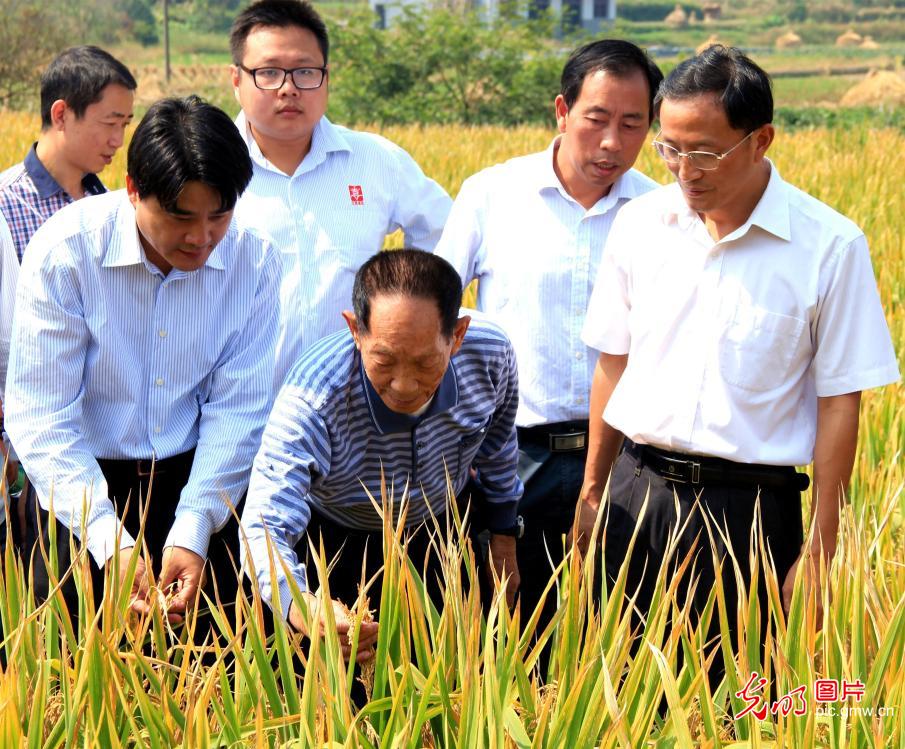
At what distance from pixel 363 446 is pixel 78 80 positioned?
1613 millimetres

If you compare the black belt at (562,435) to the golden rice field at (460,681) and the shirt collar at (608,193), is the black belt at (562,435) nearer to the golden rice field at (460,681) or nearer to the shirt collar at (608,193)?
the shirt collar at (608,193)

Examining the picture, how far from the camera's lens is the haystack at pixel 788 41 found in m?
57.1

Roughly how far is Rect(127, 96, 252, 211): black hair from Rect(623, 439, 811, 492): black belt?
3.23 feet

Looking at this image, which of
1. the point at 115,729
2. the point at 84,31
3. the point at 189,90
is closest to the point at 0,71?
the point at 189,90

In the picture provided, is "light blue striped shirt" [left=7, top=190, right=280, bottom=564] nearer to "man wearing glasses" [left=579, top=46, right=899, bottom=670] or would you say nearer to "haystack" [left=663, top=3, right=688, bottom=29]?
"man wearing glasses" [left=579, top=46, right=899, bottom=670]

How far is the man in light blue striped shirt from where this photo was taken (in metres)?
2.03

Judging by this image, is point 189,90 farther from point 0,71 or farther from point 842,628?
point 842,628

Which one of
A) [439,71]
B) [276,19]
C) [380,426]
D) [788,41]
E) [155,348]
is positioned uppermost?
[788,41]

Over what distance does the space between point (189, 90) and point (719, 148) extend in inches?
1351

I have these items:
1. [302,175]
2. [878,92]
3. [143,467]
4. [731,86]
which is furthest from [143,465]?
[878,92]

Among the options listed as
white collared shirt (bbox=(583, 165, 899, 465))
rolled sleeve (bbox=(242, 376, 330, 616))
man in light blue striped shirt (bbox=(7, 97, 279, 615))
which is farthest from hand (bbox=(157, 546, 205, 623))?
white collared shirt (bbox=(583, 165, 899, 465))

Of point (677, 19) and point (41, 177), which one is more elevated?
point (677, 19)

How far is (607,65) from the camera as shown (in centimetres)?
268

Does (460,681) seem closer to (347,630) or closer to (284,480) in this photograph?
(347,630)
